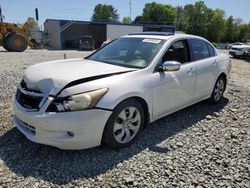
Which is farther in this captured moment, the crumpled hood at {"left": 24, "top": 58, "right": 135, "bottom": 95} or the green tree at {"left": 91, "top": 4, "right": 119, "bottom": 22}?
the green tree at {"left": 91, "top": 4, "right": 119, "bottom": 22}

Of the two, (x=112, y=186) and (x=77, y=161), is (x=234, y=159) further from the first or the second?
(x=77, y=161)

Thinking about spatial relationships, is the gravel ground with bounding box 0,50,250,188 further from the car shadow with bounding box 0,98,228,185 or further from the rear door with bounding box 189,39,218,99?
the rear door with bounding box 189,39,218,99

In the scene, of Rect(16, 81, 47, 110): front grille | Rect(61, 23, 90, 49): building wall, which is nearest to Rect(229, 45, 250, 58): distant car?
Rect(16, 81, 47, 110): front grille

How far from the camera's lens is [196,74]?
14.7ft

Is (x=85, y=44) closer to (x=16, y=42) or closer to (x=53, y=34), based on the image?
(x=53, y=34)

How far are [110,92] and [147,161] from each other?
3.33 feet

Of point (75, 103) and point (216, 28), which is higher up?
point (216, 28)

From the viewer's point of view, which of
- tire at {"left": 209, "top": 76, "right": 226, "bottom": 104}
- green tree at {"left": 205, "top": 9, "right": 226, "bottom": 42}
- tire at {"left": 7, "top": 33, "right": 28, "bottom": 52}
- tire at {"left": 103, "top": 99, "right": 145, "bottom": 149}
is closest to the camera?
tire at {"left": 103, "top": 99, "right": 145, "bottom": 149}

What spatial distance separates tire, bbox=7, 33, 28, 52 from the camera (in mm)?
18797

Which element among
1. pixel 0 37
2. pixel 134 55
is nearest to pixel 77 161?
pixel 134 55

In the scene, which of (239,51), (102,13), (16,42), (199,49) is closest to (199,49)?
(199,49)

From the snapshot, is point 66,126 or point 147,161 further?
point 147,161

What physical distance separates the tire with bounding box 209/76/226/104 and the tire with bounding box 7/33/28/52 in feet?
57.7

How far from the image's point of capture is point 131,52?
161 inches
